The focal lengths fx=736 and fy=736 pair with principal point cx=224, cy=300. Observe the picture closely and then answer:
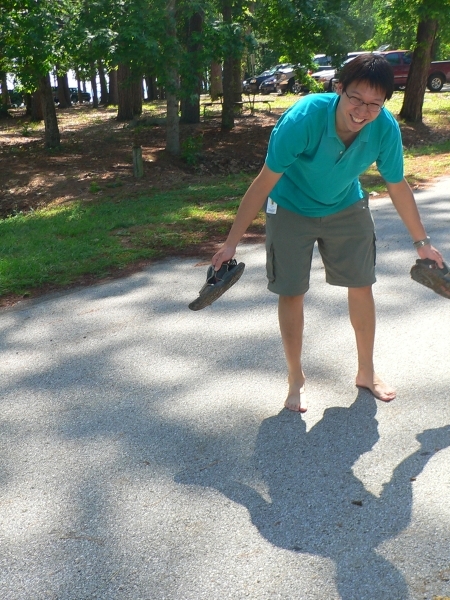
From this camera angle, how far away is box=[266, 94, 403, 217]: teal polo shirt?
3090 millimetres

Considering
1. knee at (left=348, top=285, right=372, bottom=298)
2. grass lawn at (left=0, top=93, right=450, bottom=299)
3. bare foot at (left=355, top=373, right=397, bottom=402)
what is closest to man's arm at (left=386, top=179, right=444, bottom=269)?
knee at (left=348, top=285, right=372, bottom=298)

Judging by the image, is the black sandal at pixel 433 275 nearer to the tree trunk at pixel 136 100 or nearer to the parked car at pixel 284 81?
the tree trunk at pixel 136 100

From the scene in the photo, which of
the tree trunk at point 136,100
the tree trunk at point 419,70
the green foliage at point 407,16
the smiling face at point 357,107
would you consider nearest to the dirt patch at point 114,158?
the tree trunk at point 419,70

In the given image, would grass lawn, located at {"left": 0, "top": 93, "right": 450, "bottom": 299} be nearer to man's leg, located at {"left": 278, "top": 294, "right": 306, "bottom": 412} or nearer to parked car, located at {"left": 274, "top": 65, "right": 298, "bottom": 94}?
man's leg, located at {"left": 278, "top": 294, "right": 306, "bottom": 412}

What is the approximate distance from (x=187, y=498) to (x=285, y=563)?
565 millimetres

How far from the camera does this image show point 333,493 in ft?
9.53

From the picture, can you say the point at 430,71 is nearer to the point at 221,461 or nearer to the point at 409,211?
the point at 409,211

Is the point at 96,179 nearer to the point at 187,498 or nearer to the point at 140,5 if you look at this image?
the point at 140,5

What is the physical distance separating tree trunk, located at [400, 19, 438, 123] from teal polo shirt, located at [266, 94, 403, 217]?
1616cm

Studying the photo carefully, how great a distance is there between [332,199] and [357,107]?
52 cm

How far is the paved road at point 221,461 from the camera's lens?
2477 mm

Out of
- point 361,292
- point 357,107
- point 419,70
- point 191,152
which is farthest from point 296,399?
point 419,70

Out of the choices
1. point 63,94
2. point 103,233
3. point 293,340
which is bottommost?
point 63,94

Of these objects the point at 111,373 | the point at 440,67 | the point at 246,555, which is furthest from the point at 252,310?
the point at 440,67
